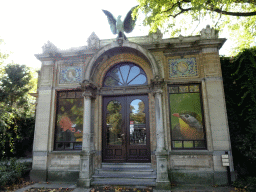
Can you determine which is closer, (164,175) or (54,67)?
(164,175)

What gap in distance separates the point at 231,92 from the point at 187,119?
2125mm

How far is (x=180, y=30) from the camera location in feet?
27.8

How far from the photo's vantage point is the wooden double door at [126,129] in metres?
6.85

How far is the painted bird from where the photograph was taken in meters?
6.46

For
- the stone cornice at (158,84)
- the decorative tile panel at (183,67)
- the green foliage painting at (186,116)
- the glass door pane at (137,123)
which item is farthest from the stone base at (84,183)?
the decorative tile panel at (183,67)

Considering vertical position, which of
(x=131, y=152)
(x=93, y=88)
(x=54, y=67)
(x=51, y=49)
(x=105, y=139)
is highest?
(x=51, y=49)

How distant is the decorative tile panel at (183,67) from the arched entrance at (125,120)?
122cm

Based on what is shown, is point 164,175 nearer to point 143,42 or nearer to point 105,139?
point 105,139

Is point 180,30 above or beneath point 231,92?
above

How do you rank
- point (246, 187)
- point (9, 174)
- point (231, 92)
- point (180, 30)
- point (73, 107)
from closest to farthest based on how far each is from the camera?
point (246, 187)
point (9, 174)
point (231, 92)
point (73, 107)
point (180, 30)

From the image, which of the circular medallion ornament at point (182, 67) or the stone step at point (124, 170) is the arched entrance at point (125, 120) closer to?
the stone step at point (124, 170)

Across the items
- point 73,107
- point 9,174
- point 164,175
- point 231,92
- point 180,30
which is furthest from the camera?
point 180,30

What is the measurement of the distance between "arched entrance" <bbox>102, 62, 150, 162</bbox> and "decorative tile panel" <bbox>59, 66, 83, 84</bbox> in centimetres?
121

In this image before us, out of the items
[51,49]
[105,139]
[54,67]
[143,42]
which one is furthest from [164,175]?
→ [51,49]
